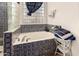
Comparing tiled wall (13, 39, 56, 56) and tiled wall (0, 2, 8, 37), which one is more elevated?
tiled wall (0, 2, 8, 37)

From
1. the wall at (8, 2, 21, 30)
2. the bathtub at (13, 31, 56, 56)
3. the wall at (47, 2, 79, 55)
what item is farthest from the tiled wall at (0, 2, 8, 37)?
the wall at (47, 2, 79, 55)

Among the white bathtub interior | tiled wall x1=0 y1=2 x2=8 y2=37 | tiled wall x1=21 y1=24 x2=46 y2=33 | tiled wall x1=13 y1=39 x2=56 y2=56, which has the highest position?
tiled wall x1=0 y1=2 x2=8 y2=37

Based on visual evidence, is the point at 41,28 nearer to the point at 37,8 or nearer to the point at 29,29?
the point at 29,29

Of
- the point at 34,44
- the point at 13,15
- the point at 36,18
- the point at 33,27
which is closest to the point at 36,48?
the point at 34,44

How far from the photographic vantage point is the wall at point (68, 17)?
147 cm

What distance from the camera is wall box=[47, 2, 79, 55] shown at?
4.83 ft

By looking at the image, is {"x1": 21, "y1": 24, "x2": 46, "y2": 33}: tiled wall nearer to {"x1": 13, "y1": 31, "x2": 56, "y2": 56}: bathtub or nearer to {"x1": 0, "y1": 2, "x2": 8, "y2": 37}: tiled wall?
{"x1": 13, "y1": 31, "x2": 56, "y2": 56}: bathtub

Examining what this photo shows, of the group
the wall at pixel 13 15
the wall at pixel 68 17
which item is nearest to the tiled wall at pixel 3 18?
the wall at pixel 13 15

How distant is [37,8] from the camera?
152 cm

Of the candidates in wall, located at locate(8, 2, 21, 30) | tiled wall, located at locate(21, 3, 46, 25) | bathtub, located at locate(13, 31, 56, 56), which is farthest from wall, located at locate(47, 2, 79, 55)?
wall, located at locate(8, 2, 21, 30)

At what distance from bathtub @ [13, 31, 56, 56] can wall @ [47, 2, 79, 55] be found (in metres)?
0.20

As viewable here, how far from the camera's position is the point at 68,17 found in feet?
4.88

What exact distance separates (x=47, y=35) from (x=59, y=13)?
30 cm

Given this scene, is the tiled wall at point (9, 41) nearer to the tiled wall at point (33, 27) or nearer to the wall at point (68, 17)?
the tiled wall at point (33, 27)
